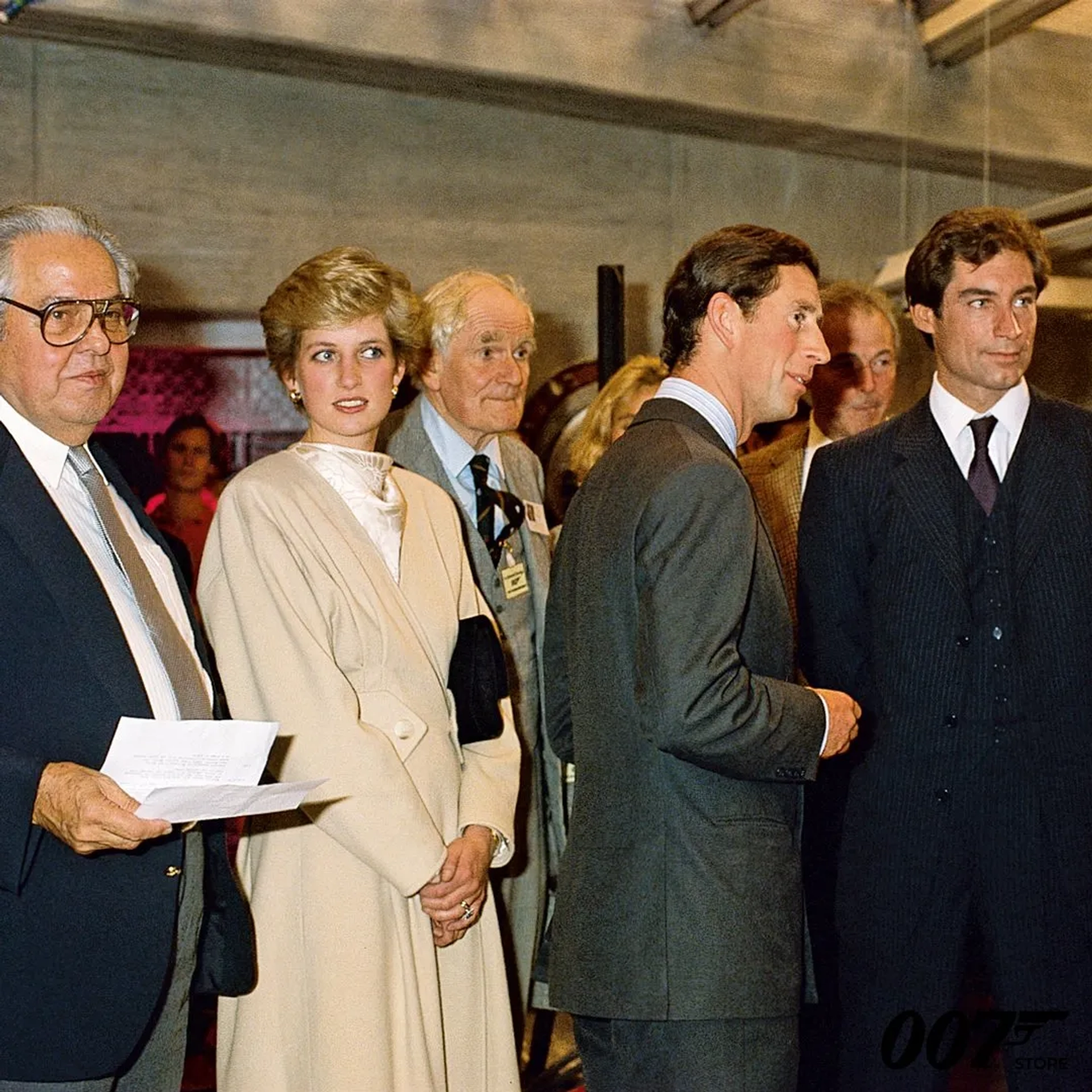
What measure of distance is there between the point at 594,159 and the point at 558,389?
41.2 inches

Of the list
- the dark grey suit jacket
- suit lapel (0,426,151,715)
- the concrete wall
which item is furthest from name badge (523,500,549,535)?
the concrete wall

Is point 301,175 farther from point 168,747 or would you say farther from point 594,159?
point 168,747

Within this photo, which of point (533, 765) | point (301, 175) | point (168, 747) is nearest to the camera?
point (168, 747)

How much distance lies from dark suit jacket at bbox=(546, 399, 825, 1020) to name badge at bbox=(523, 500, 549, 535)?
50.2 inches

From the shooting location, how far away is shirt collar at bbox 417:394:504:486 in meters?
3.54

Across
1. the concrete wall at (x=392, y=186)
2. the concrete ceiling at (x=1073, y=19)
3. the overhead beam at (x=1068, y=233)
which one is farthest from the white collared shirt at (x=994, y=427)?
the concrete wall at (x=392, y=186)

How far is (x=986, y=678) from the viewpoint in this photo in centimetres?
259

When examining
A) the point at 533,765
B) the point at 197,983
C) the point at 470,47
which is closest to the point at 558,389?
the point at 470,47

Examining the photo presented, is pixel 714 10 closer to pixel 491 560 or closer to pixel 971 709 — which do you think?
pixel 491 560

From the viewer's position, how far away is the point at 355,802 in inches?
93.1

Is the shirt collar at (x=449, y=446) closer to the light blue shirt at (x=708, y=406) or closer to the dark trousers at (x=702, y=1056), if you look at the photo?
the light blue shirt at (x=708, y=406)

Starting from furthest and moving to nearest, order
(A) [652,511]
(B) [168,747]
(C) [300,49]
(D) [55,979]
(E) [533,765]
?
(C) [300,49], (E) [533,765], (A) [652,511], (D) [55,979], (B) [168,747]

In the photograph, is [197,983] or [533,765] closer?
[197,983]

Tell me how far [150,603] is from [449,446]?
5.29ft
